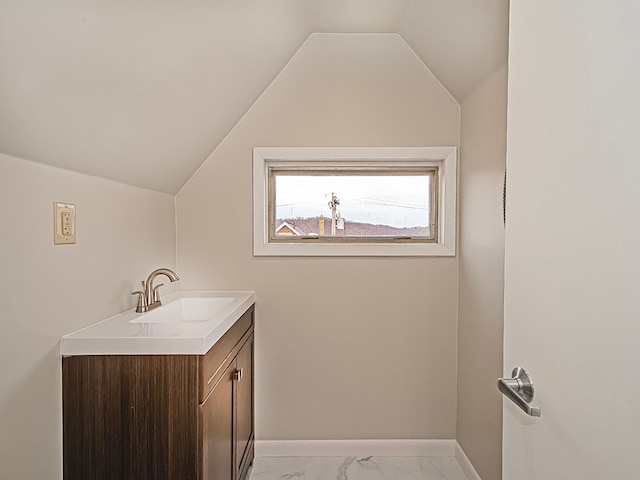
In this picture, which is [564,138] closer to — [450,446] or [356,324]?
[356,324]

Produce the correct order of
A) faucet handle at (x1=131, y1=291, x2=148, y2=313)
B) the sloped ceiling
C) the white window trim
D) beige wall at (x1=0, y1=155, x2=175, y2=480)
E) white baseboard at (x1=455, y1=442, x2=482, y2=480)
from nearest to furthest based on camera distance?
1. the sloped ceiling
2. beige wall at (x1=0, y1=155, x2=175, y2=480)
3. faucet handle at (x1=131, y1=291, x2=148, y2=313)
4. white baseboard at (x1=455, y1=442, x2=482, y2=480)
5. the white window trim

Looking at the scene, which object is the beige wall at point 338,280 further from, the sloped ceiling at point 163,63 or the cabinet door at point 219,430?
the cabinet door at point 219,430

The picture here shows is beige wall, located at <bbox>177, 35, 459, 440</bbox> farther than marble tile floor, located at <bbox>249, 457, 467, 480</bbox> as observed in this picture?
Yes

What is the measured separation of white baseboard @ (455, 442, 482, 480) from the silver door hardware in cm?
172

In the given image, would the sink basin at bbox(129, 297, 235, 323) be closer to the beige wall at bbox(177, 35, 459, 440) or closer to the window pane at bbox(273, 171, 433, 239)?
the beige wall at bbox(177, 35, 459, 440)

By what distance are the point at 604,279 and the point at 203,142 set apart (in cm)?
216

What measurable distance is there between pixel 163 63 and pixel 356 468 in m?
2.29

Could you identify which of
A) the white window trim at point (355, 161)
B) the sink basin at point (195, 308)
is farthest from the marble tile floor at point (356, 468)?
the white window trim at point (355, 161)

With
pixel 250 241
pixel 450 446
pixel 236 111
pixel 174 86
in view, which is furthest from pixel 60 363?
pixel 450 446

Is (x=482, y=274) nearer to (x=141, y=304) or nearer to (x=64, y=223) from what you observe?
(x=141, y=304)

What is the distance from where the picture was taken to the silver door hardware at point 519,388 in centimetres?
89

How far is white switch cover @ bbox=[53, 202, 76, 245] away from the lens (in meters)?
1.54

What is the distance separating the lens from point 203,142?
2.48 meters

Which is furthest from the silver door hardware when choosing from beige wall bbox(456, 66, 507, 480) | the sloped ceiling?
the sloped ceiling
